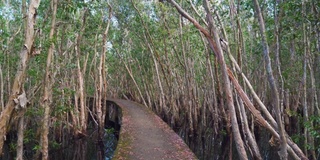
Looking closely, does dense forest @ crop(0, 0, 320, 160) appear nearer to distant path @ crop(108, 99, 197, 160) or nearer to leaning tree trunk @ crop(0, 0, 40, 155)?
distant path @ crop(108, 99, 197, 160)

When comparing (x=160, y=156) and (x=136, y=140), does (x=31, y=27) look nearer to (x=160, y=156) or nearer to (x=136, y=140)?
(x=160, y=156)

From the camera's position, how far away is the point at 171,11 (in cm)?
1630

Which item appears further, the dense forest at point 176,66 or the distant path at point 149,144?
the dense forest at point 176,66

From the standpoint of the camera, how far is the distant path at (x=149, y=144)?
Result: 782 centimetres

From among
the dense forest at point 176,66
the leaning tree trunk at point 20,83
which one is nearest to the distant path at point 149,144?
the dense forest at point 176,66

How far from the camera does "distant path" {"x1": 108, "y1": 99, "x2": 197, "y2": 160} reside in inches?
308

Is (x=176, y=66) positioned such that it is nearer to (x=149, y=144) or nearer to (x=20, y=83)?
(x=149, y=144)

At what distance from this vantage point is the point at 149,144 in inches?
357

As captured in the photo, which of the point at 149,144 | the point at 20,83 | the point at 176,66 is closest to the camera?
the point at 20,83

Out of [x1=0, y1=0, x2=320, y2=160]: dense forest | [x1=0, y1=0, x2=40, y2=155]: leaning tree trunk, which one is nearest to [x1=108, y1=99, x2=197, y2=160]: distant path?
[x1=0, y1=0, x2=320, y2=160]: dense forest

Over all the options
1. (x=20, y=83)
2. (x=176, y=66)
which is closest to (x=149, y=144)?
(x=20, y=83)

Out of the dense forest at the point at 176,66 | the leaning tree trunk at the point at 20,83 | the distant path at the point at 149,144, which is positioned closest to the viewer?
the leaning tree trunk at the point at 20,83

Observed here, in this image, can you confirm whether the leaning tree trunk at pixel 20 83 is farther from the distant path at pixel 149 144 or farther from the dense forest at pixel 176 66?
the distant path at pixel 149 144

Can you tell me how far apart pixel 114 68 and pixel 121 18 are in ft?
41.7
